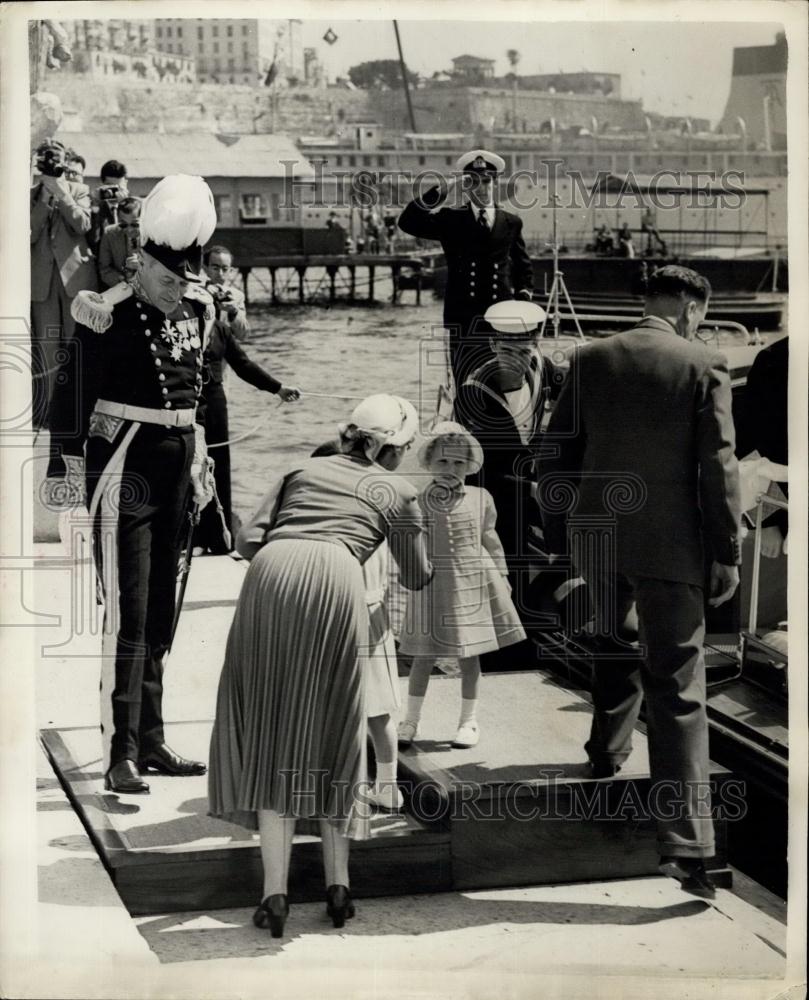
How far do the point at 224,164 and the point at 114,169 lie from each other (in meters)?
0.47

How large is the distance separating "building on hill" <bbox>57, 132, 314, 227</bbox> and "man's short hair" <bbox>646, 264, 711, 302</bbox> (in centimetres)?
134

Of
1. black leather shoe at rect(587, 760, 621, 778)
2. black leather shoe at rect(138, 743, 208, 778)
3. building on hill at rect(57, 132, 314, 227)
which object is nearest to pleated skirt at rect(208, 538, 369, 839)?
black leather shoe at rect(138, 743, 208, 778)

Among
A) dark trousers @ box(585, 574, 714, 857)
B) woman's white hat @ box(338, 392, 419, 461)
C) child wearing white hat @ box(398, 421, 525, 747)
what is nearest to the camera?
woman's white hat @ box(338, 392, 419, 461)

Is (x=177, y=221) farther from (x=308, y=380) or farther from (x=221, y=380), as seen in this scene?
(x=308, y=380)

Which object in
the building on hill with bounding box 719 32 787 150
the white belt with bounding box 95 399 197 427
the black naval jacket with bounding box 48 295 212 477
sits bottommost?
the white belt with bounding box 95 399 197 427

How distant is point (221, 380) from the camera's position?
22.5ft

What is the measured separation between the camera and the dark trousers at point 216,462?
6832 mm

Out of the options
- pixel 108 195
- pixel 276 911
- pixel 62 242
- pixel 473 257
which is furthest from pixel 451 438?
pixel 276 911

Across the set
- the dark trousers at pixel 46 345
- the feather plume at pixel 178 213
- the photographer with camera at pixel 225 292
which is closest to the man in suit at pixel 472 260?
the photographer with camera at pixel 225 292

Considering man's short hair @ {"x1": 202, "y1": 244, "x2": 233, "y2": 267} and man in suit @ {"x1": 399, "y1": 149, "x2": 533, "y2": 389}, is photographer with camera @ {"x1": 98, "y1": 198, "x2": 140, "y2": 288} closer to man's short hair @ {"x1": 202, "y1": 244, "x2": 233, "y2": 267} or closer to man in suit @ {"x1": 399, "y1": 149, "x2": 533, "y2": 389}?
man's short hair @ {"x1": 202, "y1": 244, "x2": 233, "y2": 267}

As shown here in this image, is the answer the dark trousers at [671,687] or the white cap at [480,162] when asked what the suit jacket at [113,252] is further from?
the dark trousers at [671,687]

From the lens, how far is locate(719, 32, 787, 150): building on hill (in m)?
6.43

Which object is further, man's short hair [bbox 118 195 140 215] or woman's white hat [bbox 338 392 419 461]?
man's short hair [bbox 118 195 140 215]

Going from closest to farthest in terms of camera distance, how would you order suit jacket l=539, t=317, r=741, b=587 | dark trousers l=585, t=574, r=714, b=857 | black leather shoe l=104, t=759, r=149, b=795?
suit jacket l=539, t=317, r=741, b=587 < dark trousers l=585, t=574, r=714, b=857 < black leather shoe l=104, t=759, r=149, b=795
